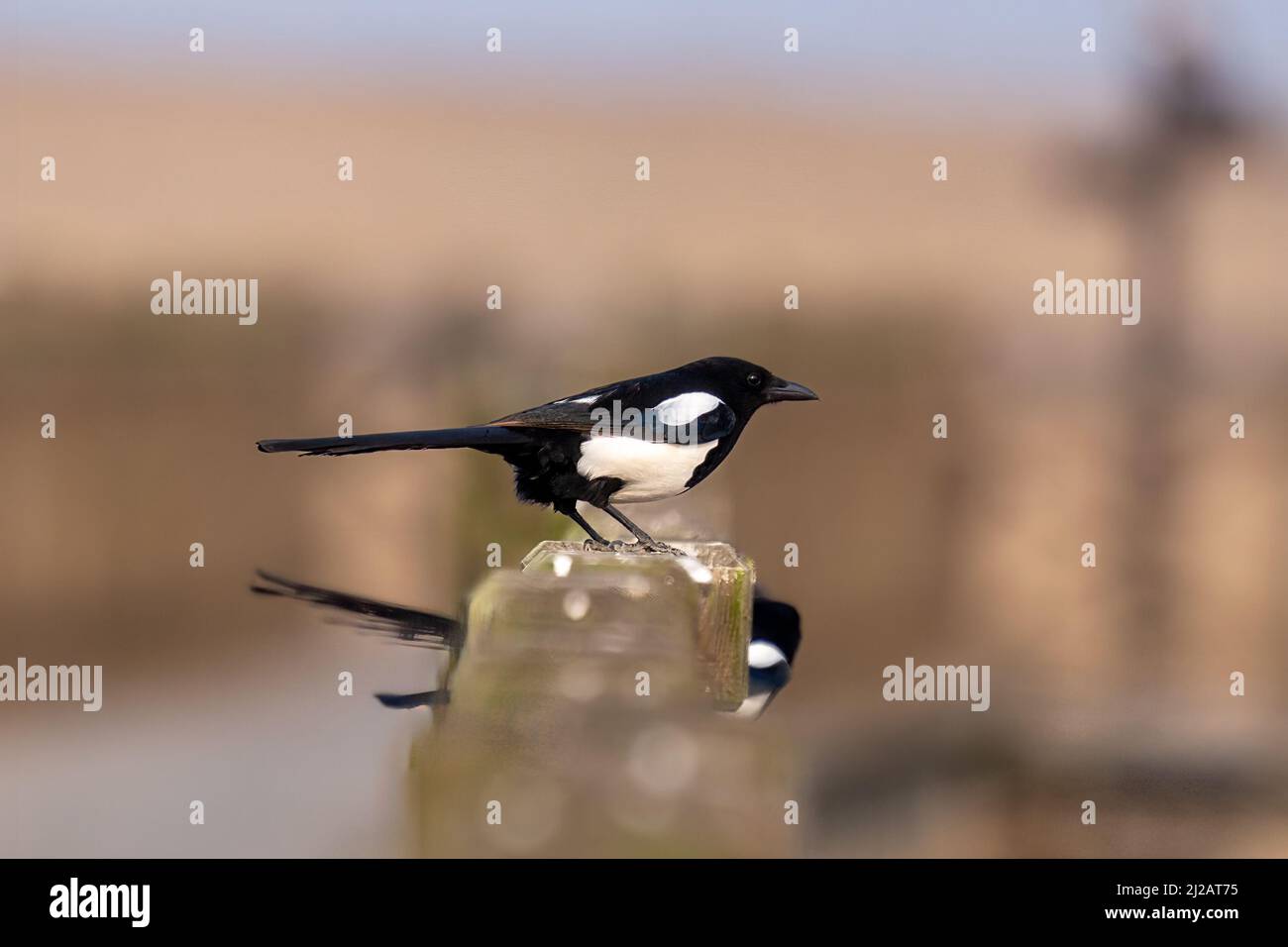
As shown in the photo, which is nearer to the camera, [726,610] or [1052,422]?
[726,610]

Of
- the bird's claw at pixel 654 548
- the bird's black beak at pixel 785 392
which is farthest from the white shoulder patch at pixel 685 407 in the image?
the bird's claw at pixel 654 548

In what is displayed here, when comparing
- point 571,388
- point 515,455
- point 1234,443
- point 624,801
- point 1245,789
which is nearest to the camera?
point 624,801

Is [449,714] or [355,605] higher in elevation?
[355,605]

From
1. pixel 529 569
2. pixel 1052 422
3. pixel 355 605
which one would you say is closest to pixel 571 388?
pixel 355 605

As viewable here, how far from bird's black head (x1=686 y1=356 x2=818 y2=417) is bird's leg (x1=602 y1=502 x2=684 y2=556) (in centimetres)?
58

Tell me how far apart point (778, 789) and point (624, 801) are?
538mm

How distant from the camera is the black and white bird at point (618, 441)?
3820 mm

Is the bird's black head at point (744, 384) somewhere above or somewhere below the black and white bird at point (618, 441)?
above

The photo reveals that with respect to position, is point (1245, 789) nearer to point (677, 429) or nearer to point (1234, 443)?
point (1234, 443)

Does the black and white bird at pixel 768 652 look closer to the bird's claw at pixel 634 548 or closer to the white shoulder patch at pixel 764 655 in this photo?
the white shoulder patch at pixel 764 655

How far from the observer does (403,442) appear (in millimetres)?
3482

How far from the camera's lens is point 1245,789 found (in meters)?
9.95

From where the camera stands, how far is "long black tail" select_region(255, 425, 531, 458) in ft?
10.9

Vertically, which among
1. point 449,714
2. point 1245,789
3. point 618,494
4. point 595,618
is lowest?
point 1245,789
